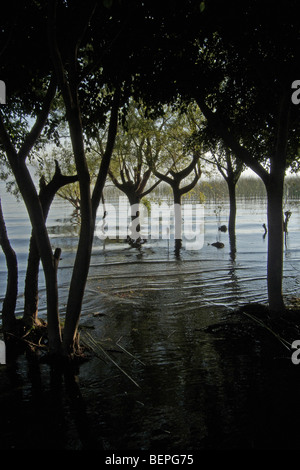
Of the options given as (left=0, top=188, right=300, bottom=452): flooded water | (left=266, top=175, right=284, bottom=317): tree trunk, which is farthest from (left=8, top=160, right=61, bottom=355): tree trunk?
(left=266, top=175, right=284, bottom=317): tree trunk

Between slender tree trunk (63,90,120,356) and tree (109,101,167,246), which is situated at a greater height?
tree (109,101,167,246)

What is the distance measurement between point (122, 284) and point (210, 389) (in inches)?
355

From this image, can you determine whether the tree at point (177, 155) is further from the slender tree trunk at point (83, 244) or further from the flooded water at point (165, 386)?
the slender tree trunk at point (83, 244)

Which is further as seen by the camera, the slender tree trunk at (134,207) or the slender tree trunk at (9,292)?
the slender tree trunk at (134,207)

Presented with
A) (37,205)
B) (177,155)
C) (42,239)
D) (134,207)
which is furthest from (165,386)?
(134,207)

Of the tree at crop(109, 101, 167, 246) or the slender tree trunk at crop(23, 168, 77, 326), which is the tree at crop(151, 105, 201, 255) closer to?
the tree at crop(109, 101, 167, 246)

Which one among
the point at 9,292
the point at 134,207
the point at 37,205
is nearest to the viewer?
the point at 37,205

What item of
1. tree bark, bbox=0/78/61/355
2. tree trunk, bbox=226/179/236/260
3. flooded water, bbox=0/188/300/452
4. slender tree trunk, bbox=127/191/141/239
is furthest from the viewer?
slender tree trunk, bbox=127/191/141/239

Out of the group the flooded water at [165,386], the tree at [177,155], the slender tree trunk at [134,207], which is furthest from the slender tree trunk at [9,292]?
the slender tree trunk at [134,207]

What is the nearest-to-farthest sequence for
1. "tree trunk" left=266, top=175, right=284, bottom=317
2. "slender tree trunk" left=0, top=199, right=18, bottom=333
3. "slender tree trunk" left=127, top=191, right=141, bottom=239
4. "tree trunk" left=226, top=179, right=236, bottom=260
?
"slender tree trunk" left=0, top=199, right=18, bottom=333, "tree trunk" left=266, top=175, right=284, bottom=317, "tree trunk" left=226, top=179, right=236, bottom=260, "slender tree trunk" left=127, top=191, right=141, bottom=239

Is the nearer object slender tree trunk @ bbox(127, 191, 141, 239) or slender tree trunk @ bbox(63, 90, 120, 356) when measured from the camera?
slender tree trunk @ bbox(63, 90, 120, 356)

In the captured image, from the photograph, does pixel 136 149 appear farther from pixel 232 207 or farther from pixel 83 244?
pixel 83 244
